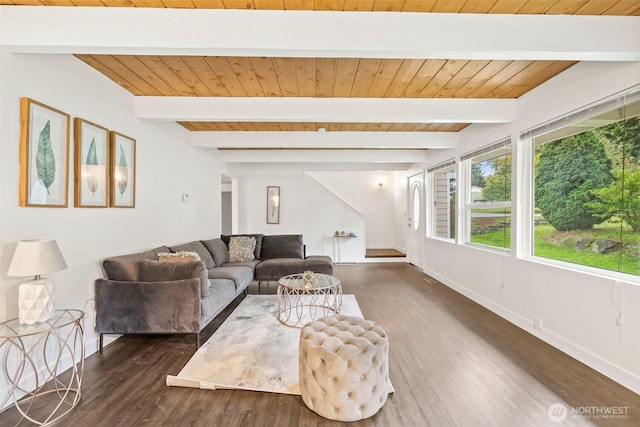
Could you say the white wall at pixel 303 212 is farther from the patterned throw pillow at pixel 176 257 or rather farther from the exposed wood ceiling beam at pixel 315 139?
the patterned throw pillow at pixel 176 257

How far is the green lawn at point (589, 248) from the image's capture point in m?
2.20

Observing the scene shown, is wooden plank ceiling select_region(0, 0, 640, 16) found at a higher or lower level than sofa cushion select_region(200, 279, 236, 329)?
higher

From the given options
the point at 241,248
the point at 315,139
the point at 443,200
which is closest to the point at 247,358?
the point at 241,248

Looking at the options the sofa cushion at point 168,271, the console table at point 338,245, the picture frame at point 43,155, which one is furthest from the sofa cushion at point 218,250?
the console table at point 338,245

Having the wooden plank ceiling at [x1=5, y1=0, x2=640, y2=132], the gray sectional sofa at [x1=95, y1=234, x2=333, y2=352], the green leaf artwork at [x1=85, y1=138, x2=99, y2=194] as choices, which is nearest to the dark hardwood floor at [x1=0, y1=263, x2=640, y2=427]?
the gray sectional sofa at [x1=95, y1=234, x2=333, y2=352]

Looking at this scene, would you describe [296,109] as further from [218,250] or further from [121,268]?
[218,250]

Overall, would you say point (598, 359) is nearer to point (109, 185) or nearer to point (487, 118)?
point (487, 118)

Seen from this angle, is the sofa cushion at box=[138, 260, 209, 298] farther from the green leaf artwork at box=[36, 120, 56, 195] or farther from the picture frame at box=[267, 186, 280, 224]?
the picture frame at box=[267, 186, 280, 224]

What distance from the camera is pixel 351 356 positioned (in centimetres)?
176

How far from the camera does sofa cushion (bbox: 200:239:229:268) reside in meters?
4.48

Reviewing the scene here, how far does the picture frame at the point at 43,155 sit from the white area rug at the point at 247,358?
164cm

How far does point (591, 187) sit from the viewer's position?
2547 millimetres

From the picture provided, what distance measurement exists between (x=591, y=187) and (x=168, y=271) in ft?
12.4

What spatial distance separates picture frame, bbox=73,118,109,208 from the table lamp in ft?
2.33
